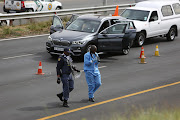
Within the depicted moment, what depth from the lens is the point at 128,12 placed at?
23078 mm

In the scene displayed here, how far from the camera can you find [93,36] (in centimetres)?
1864

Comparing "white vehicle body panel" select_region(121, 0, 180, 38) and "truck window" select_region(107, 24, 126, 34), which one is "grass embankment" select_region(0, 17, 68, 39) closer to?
"white vehicle body panel" select_region(121, 0, 180, 38)

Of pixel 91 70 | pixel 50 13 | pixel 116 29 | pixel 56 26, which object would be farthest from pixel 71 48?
pixel 50 13

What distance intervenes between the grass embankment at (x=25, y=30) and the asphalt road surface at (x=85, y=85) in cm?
266

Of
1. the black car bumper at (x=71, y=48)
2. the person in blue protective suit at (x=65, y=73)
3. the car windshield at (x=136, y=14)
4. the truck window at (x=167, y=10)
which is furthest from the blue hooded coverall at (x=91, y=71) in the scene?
the truck window at (x=167, y=10)

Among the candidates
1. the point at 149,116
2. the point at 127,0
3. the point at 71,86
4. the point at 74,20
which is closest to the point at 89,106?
the point at 71,86

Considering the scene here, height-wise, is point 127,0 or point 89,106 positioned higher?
point 127,0

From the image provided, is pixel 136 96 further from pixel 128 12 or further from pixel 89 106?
pixel 128 12

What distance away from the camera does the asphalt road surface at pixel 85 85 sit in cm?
1159

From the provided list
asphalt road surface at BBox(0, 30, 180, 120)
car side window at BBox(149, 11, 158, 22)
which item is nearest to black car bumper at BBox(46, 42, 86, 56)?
asphalt road surface at BBox(0, 30, 180, 120)

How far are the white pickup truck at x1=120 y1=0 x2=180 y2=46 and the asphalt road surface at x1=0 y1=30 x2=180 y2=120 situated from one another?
132 cm

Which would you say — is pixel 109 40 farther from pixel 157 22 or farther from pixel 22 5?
pixel 22 5

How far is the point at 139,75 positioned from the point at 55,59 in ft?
13.5

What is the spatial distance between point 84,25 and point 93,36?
1021 mm
